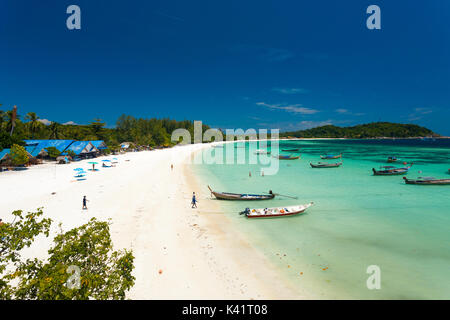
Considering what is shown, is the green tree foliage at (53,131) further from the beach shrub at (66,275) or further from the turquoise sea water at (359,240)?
the beach shrub at (66,275)

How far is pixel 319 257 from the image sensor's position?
13469mm

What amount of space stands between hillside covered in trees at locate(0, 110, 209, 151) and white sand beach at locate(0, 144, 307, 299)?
23822 millimetres

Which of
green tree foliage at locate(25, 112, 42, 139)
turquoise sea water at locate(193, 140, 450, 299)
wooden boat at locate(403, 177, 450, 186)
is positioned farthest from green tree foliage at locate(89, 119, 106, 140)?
wooden boat at locate(403, 177, 450, 186)

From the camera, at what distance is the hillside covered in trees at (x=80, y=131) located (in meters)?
47.4

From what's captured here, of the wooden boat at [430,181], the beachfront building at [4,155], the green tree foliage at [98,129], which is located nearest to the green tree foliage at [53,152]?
Answer: the beachfront building at [4,155]

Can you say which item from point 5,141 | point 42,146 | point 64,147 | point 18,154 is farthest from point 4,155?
point 64,147

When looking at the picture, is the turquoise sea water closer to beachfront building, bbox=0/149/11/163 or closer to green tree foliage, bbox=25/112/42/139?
beachfront building, bbox=0/149/11/163

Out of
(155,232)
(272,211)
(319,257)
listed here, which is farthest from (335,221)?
(155,232)

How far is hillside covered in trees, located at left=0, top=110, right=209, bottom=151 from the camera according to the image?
47.4 m

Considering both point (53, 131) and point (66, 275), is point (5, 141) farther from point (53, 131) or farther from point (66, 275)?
point (66, 275)

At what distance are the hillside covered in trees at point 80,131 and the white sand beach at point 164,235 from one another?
938 inches

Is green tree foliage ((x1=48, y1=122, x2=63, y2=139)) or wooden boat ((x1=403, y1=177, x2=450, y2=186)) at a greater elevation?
green tree foliage ((x1=48, y1=122, x2=63, y2=139))
